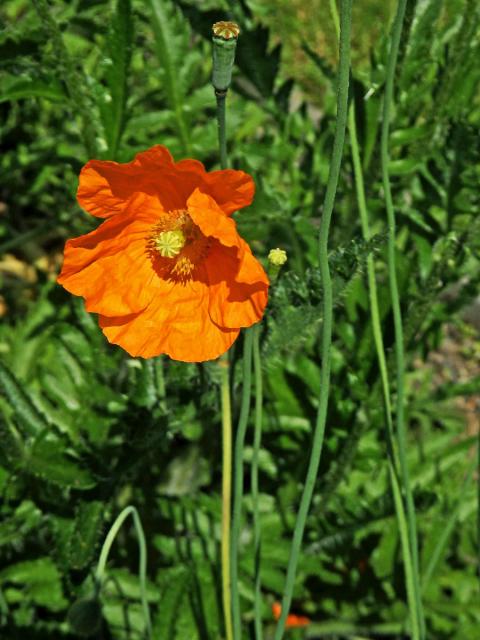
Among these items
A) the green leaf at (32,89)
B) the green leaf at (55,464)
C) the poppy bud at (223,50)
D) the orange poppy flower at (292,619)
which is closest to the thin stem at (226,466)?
the green leaf at (55,464)

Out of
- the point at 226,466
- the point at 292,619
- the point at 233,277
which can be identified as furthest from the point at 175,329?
the point at 292,619

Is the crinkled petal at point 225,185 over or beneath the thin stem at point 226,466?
over

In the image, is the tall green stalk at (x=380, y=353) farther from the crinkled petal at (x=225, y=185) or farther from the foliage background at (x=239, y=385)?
the crinkled petal at (x=225, y=185)

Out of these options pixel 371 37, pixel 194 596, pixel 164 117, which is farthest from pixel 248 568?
pixel 371 37

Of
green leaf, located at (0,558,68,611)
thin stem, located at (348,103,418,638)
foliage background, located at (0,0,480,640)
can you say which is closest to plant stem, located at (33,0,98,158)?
foliage background, located at (0,0,480,640)

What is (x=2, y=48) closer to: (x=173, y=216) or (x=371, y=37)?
(x=173, y=216)

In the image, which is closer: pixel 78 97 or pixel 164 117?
pixel 78 97

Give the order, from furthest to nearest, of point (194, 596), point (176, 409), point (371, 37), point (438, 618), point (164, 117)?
1. point (371, 37)
2. point (438, 618)
3. point (164, 117)
4. point (194, 596)
5. point (176, 409)
